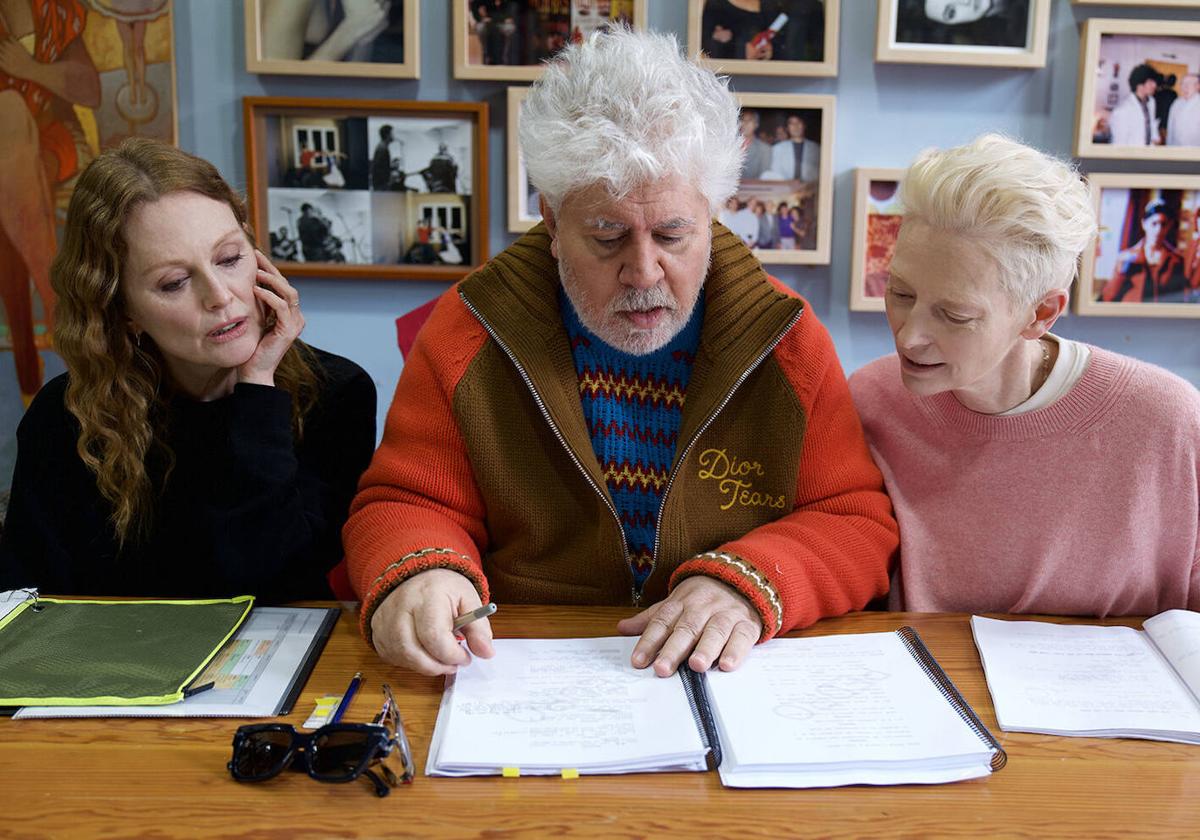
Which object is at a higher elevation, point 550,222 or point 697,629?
point 550,222

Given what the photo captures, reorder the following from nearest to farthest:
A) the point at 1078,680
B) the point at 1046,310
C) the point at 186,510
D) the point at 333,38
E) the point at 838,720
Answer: the point at 838,720
the point at 1078,680
the point at 1046,310
the point at 186,510
the point at 333,38

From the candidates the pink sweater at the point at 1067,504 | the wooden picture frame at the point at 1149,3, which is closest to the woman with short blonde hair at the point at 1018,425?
the pink sweater at the point at 1067,504

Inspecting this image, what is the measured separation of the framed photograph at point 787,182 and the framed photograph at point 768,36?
0.08 meters

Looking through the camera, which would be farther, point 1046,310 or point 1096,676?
point 1046,310

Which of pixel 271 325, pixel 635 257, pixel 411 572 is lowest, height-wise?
pixel 411 572

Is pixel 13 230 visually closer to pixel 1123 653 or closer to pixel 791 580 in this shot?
pixel 791 580

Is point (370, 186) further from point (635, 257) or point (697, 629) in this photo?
point (697, 629)

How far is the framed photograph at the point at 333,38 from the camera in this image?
7.21ft

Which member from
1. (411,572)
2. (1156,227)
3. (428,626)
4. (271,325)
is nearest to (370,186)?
(271,325)

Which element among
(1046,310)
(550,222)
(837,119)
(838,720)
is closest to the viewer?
(838,720)

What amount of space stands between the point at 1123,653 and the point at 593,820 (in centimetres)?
73

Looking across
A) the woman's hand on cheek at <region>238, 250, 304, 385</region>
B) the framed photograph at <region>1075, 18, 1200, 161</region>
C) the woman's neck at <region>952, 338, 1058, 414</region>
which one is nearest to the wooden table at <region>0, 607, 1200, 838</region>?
the woman's neck at <region>952, 338, 1058, 414</region>

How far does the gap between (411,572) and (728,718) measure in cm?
43

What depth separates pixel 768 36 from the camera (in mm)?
2229
